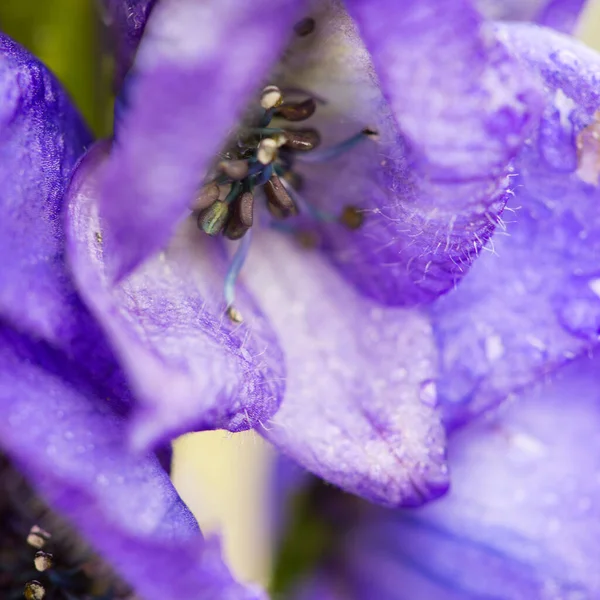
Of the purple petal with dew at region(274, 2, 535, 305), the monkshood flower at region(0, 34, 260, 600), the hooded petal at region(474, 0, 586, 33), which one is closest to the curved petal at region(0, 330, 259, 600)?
the monkshood flower at region(0, 34, 260, 600)

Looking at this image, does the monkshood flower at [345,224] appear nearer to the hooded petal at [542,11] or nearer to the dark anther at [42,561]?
the hooded petal at [542,11]

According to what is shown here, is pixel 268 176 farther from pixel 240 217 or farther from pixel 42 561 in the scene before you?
pixel 42 561

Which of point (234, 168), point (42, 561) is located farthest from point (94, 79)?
point (42, 561)

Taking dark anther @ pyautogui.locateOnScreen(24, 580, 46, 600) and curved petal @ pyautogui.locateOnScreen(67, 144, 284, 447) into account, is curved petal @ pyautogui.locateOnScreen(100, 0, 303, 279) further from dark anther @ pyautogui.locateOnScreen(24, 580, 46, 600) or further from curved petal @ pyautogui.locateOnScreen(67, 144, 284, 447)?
dark anther @ pyautogui.locateOnScreen(24, 580, 46, 600)

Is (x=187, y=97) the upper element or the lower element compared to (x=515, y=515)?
upper

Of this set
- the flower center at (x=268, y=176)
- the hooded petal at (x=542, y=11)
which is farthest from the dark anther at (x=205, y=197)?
the hooded petal at (x=542, y=11)

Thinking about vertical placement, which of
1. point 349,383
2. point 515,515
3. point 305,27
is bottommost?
point 515,515

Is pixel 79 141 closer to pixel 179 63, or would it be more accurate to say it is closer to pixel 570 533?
pixel 179 63
